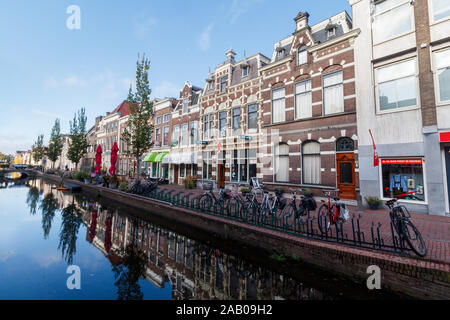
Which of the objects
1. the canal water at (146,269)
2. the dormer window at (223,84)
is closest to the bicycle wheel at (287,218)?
the canal water at (146,269)

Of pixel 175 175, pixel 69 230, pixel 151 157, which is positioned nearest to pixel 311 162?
pixel 69 230

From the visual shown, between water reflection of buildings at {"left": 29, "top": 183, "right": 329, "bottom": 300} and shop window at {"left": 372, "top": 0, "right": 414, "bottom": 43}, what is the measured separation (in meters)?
12.6

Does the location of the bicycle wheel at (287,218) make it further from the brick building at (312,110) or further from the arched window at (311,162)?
the arched window at (311,162)

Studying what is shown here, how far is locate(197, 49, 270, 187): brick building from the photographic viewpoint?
16400mm

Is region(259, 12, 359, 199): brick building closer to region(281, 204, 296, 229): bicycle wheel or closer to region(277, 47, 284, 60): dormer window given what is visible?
region(277, 47, 284, 60): dormer window

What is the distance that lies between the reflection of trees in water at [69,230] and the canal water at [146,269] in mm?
38

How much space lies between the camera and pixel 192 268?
609cm

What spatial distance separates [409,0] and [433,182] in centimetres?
862

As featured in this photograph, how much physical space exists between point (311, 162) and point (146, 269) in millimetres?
10722

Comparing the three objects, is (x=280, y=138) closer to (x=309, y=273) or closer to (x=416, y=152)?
(x=416, y=152)

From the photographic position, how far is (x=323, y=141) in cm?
1215

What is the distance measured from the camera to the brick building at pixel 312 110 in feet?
37.7
